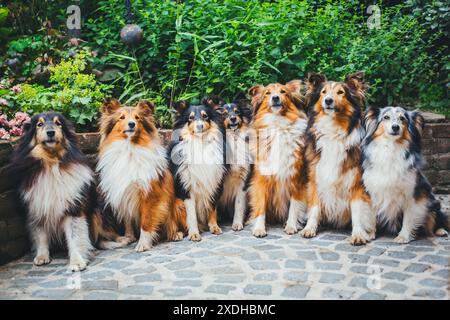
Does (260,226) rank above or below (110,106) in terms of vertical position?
below

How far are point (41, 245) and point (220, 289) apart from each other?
1.78 meters

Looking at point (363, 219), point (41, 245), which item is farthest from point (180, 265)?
point (363, 219)

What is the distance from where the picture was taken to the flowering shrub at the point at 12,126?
15.1 ft

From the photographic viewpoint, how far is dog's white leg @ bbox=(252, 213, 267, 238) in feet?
16.0

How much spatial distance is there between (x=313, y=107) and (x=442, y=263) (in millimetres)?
1831

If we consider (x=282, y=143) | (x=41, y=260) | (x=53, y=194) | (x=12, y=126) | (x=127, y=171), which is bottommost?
(x=41, y=260)

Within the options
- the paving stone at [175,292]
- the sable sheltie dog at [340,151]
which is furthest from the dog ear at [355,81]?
the paving stone at [175,292]

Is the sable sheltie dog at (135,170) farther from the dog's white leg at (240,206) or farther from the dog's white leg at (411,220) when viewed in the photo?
the dog's white leg at (411,220)

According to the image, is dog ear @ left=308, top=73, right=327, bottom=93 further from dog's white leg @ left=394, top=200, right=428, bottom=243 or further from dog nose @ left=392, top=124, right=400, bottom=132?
dog's white leg @ left=394, top=200, right=428, bottom=243

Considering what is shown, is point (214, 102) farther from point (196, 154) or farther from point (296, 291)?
point (296, 291)

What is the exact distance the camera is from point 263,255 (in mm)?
4348

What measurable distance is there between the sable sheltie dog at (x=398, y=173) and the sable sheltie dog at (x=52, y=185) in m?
2.63

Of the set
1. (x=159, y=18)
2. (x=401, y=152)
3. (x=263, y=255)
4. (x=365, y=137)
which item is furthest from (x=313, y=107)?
(x=159, y=18)

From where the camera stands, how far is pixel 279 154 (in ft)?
16.1
